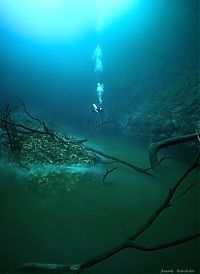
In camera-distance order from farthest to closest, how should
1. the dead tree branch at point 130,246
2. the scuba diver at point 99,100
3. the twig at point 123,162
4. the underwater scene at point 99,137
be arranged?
the scuba diver at point 99,100 < the twig at point 123,162 < the underwater scene at point 99,137 < the dead tree branch at point 130,246

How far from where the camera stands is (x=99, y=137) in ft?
8.93

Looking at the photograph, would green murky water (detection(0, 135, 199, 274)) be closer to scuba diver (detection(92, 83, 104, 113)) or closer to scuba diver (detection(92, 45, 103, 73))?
scuba diver (detection(92, 83, 104, 113))

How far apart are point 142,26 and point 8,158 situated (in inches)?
63.2

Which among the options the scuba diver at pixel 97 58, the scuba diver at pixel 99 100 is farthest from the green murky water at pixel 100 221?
the scuba diver at pixel 97 58

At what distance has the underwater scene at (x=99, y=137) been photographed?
236 cm

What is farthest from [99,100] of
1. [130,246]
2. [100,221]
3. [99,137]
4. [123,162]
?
[130,246]

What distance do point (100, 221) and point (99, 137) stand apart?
2.19 ft

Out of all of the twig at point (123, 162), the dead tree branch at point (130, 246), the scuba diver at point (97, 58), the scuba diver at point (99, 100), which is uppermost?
the scuba diver at point (97, 58)

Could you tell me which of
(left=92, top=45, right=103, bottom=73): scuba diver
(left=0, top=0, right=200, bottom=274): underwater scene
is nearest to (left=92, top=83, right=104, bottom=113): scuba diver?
(left=0, top=0, right=200, bottom=274): underwater scene

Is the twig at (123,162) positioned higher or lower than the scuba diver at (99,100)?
lower

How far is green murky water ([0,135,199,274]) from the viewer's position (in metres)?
2.32

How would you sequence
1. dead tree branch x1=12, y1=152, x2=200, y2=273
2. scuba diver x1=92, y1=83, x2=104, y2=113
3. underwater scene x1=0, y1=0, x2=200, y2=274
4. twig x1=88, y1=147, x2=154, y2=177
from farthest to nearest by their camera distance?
scuba diver x1=92, y1=83, x2=104, y2=113 → twig x1=88, y1=147, x2=154, y2=177 → underwater scene x1=0, y1=0, x2=200, y2=274 → dead tree branch x1=12, y1=152, x2=200, y2=273

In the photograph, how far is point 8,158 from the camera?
2.56m

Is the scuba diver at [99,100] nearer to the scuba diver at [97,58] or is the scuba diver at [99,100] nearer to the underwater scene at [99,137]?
the underwater scene at [99,137]
